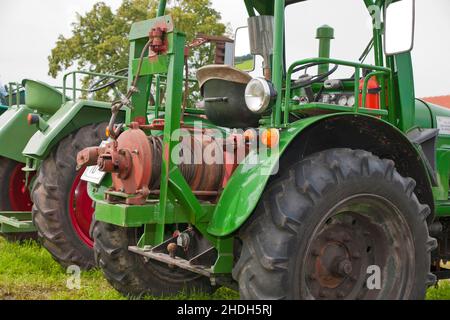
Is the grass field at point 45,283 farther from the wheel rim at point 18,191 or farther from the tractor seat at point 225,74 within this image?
the tractor seat at point 225,74

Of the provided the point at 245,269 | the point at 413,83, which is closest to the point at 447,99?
the point at 413,83

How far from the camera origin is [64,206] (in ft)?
17.7

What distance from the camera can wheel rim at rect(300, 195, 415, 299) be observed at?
3283 millimetres

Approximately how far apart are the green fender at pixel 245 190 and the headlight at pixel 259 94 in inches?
7.6

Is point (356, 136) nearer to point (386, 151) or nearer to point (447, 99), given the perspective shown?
point (386, 151)

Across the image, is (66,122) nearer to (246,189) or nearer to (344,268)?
(246,189)

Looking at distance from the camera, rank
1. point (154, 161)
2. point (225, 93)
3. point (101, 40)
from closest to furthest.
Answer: point (154, 161), point (225, 93), point (101, 40)

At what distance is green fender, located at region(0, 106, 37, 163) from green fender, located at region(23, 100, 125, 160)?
942 mm

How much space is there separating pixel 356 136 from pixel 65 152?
3071 mm

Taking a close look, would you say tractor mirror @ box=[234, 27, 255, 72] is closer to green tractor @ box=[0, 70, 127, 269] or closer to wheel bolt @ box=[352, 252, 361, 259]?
green tractor @ box=[0, 70, 127, 269]

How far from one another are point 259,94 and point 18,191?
4627 millimetres

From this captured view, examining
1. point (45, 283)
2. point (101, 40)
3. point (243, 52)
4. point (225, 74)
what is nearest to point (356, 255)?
point (225, 74)

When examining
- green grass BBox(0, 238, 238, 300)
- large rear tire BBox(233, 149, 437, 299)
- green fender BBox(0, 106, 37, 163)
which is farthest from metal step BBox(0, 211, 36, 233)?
large rear tire BBox(233, 149, 437, 299)

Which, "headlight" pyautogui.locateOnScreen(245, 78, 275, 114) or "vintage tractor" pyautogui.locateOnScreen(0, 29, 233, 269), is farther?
"vintage tractor" pyautogui.locateOnScreen(0, 29, 233, 269)
